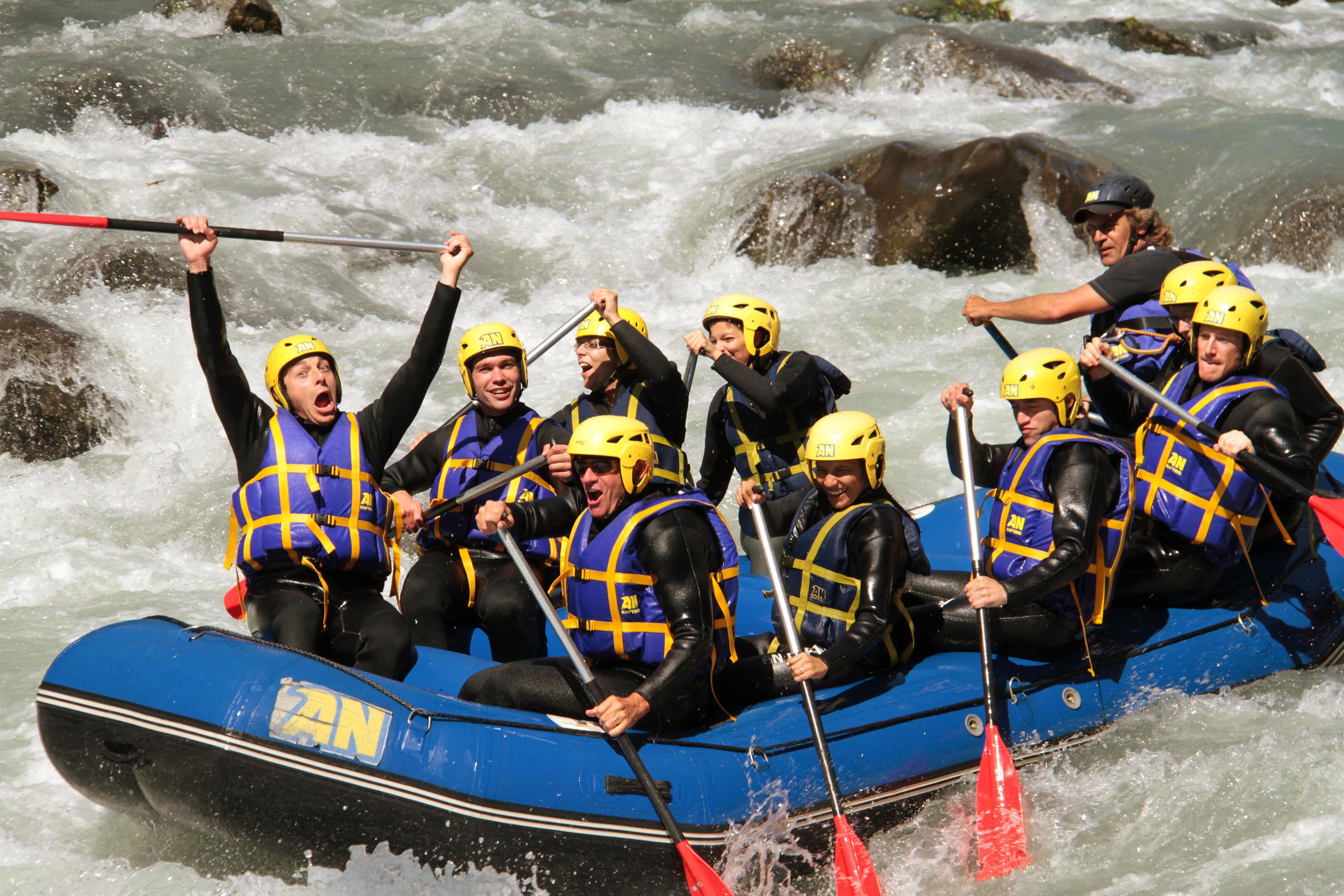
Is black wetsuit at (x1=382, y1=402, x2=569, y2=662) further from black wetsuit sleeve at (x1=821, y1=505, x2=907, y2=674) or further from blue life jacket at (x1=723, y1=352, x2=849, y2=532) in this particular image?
black wetsuit sleeve at (x1=821, y1=505, x2=907, y2=674)

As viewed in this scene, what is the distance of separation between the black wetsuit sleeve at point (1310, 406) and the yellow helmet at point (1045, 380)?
0.83 meters

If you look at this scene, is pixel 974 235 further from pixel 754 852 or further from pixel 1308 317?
pixel 754 852

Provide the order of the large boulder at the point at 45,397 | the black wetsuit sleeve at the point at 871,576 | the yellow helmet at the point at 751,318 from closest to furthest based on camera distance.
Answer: the black wetsuit sleeve at the point at 871,576, the yellow helmet at the point at 751,318, the large boulder at the point at 45,397

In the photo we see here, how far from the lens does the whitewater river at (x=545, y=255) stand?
4.10m

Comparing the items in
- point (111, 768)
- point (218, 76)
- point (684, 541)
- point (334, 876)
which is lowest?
point (334, 876)

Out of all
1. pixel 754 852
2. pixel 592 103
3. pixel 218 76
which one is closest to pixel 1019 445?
pixel 754 852

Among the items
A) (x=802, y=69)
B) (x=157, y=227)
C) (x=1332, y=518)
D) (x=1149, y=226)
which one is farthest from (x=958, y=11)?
(x=157, y=227)

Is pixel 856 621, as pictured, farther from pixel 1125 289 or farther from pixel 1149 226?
pixel 1149 226

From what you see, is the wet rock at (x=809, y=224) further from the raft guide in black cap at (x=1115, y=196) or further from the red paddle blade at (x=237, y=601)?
the red paddle blade at (x=237, y=601)

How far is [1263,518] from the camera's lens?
4648 mm

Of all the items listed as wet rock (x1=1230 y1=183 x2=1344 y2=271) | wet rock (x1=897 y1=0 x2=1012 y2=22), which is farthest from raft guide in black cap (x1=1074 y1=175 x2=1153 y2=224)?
wet rock (x1=897 y1=0 x2=1012 y2=22)

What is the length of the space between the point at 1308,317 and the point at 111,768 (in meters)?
7.86

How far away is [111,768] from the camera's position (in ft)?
12.2

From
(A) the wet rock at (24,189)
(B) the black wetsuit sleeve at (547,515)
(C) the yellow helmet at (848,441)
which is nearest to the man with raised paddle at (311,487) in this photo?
(B) the black wetsuit sleeve at (547,515)
